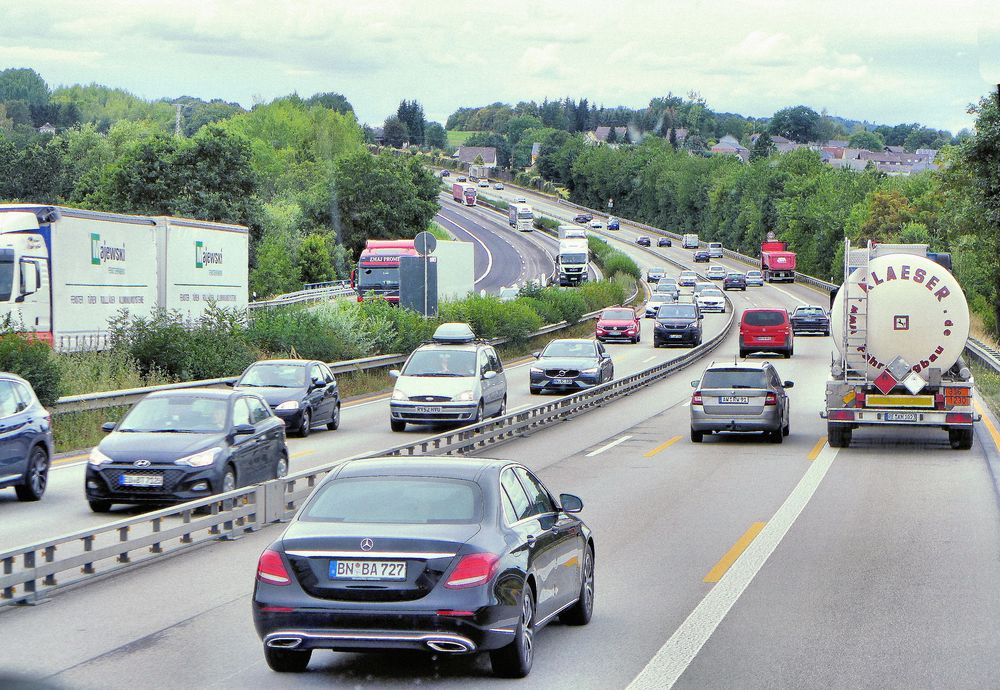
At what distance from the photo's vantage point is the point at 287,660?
8609mm

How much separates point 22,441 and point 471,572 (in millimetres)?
10607

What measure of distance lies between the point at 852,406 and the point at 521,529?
54.8ft

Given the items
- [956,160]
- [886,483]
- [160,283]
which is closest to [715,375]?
[886,483]

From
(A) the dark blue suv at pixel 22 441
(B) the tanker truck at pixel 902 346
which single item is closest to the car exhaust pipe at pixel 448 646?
(A) the dark blue suv at pixel 22 441

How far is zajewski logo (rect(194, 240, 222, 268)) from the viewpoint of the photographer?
121 feet

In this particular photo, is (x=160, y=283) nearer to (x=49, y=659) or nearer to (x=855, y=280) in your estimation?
(x=855, y=280)

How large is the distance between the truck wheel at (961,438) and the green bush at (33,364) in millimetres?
15457

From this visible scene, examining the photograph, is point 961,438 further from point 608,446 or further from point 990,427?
point 608,446

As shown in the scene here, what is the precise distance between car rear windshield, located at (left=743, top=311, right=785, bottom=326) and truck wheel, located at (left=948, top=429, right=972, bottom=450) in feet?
85.7

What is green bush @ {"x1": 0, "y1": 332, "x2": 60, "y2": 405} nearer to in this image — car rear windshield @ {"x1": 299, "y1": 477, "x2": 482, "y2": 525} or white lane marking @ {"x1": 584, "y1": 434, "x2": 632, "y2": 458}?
white lane marking @ {"x1": 584, "y1": 434, "x2": 632, "y2": 458}

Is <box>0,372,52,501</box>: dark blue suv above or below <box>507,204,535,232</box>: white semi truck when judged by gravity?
below

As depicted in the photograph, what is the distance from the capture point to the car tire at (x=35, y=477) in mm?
17344

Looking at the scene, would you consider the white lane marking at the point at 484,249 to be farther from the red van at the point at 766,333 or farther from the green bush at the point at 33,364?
the green bush at the point at 33,364

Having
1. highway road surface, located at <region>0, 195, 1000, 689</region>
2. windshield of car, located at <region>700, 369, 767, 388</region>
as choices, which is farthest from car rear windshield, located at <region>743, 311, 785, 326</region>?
highway road surface, located at <region>0, 195, 1000, 689</region>
